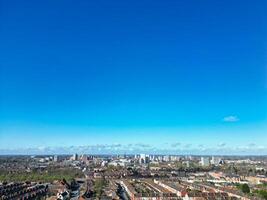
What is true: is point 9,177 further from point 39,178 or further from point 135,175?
point 135,175

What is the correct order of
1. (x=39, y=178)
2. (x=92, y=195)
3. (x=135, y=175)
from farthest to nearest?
1. (x=135, y=175)
2. (x=39, y=178)
3. (x=92, y=195)

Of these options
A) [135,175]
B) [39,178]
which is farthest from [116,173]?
[39,178]

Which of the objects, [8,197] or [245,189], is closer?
[8,197]


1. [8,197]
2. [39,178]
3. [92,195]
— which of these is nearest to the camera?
[8,197]

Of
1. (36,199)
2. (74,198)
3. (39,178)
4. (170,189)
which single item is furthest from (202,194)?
(39,178)

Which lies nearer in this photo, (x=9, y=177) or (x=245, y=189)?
(x=245, y=189)

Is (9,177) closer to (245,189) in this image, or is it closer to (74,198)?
(74,198)

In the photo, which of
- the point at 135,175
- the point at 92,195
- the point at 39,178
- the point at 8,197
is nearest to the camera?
the point at 8,197

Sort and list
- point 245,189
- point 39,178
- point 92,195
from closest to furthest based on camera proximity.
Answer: point 92,195, point 245,189, point 39,178

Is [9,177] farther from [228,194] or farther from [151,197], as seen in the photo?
[228,194]
